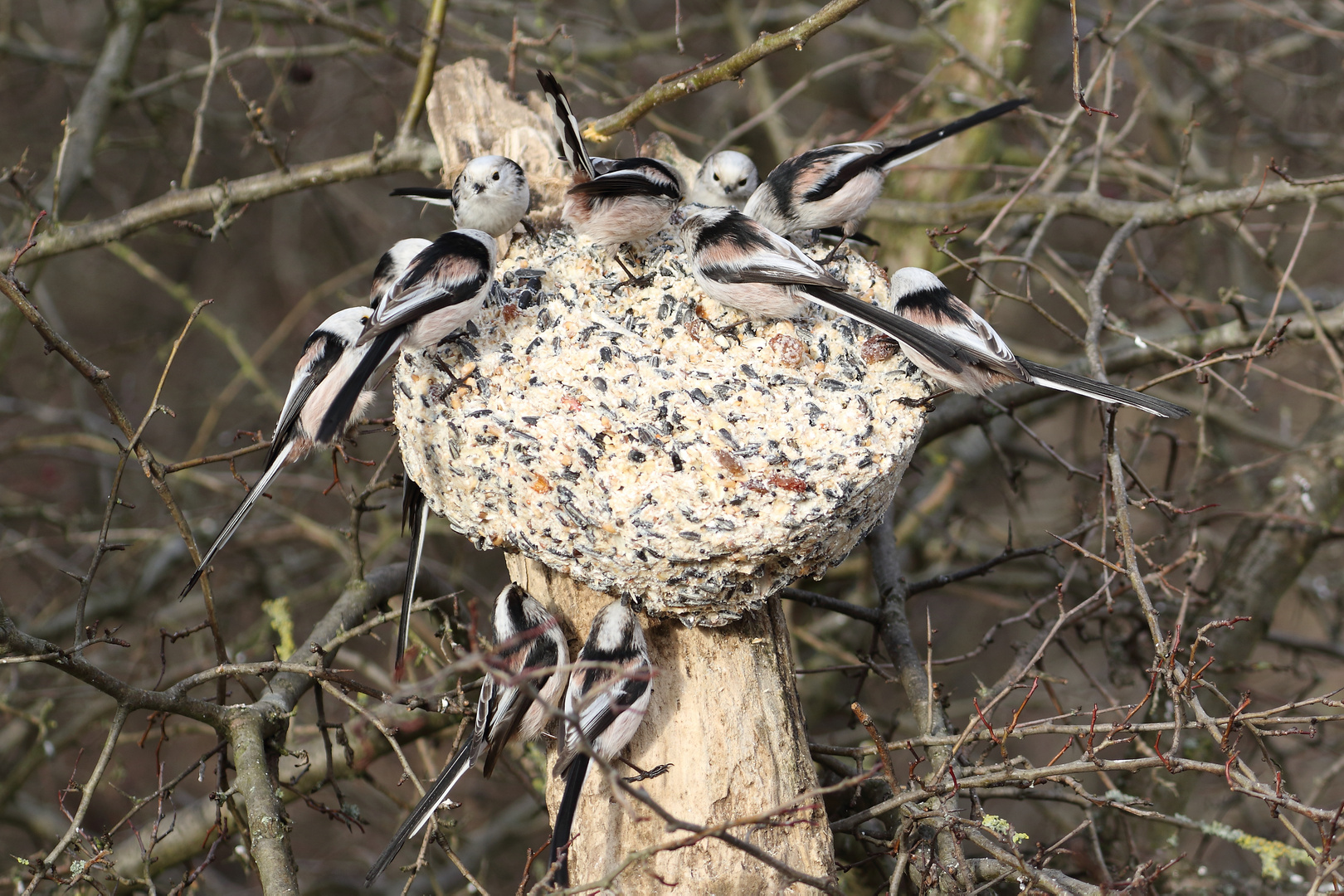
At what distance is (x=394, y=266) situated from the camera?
276 cm

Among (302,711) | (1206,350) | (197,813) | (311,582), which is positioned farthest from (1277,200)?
(311,582)

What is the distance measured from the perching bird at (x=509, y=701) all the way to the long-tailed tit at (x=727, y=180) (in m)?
1.34

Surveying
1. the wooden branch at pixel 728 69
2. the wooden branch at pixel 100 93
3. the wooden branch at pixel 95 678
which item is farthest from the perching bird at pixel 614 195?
the wooden branch at pixel 100 93

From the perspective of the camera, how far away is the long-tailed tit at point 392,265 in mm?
2709

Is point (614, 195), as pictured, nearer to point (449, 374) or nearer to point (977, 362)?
point (449, 374)

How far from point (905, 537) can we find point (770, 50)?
2531mm

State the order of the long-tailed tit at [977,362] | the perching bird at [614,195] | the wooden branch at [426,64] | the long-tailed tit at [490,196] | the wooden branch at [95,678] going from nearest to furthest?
the wooden branch at [95,678] → the long-tailed tit at [977,362] → the perching bird at [614,195] → the long-tailed tit at [490,196] → the wooden branch at [426,64]

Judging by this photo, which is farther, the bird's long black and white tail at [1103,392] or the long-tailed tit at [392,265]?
the long-tailed tit at [392,265]

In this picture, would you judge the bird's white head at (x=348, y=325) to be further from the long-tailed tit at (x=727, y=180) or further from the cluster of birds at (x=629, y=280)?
the long-tailed tit at (x=727, y=180)

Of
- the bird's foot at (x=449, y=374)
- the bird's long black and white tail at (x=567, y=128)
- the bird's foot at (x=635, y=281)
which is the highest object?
the bird's long black and white tail at (x=567, y=128)

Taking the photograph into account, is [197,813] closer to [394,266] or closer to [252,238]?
[394,266]

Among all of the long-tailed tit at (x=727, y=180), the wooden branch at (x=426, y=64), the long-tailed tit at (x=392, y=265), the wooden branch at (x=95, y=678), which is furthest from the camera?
the wooden branch at (x=426, y=64)

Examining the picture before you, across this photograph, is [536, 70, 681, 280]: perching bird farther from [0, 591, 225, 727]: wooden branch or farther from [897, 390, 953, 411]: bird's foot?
[0, 591, 225, 727]: wooden branch

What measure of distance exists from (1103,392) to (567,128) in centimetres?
153
